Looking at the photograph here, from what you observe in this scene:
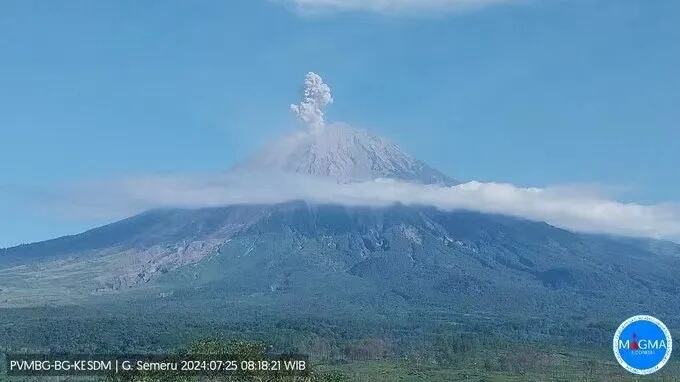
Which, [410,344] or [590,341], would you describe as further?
[590,341]

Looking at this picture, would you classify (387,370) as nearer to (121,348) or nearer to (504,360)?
(504,360)

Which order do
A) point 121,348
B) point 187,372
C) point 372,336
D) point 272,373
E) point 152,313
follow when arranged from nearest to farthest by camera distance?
point 272,373 < point 187,372 < point 121,348 < point 372,336 < point 152,313

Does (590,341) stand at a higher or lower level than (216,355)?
lower

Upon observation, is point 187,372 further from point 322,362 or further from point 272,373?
point 322,362

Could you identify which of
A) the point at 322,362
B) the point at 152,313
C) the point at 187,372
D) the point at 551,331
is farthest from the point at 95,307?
the point at 187,372

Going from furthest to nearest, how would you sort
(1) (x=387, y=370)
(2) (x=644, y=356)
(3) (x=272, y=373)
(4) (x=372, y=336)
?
(4) (x=372, y=336) < (1) (x=387, y=370) < (3) (x=272, y=373) < (2) (x=644, y=356)

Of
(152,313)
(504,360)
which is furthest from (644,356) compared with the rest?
(152,313)

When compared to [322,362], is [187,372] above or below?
above

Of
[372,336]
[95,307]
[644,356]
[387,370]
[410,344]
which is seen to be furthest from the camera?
[95,307]

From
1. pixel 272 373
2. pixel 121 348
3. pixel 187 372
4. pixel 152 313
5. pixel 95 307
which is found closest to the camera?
pixel 272 373
